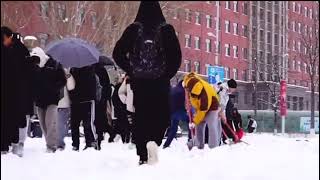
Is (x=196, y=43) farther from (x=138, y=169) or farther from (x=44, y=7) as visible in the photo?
(x=138, y=169)

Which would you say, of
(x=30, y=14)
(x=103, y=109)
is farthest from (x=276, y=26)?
(x=103, y=109)

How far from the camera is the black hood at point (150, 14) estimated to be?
6.48m

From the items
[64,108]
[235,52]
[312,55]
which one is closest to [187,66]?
[235,52]

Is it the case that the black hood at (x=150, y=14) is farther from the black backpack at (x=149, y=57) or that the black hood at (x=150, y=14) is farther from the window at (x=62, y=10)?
the window at (x=62, y=10)

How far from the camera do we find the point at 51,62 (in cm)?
834

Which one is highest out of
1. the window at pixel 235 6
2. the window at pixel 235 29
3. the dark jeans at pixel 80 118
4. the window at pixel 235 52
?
the window at pixel 235 6

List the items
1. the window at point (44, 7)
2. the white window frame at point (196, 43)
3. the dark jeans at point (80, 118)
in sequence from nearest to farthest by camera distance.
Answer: the dark jeans at point (80, 118) < the window at point (44, 7) < the white window frame at point (196, 43)

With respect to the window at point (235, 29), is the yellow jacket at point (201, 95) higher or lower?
lower

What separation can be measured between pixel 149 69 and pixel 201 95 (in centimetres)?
372

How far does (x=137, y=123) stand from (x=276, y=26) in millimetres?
74607

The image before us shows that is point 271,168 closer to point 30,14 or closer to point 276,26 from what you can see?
point 30,14

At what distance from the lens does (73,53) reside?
31.1 feet

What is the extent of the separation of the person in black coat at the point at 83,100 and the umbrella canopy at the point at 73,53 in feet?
Result: 0.34

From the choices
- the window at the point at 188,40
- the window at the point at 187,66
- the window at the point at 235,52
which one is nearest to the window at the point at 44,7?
the window at the point at 187,66
